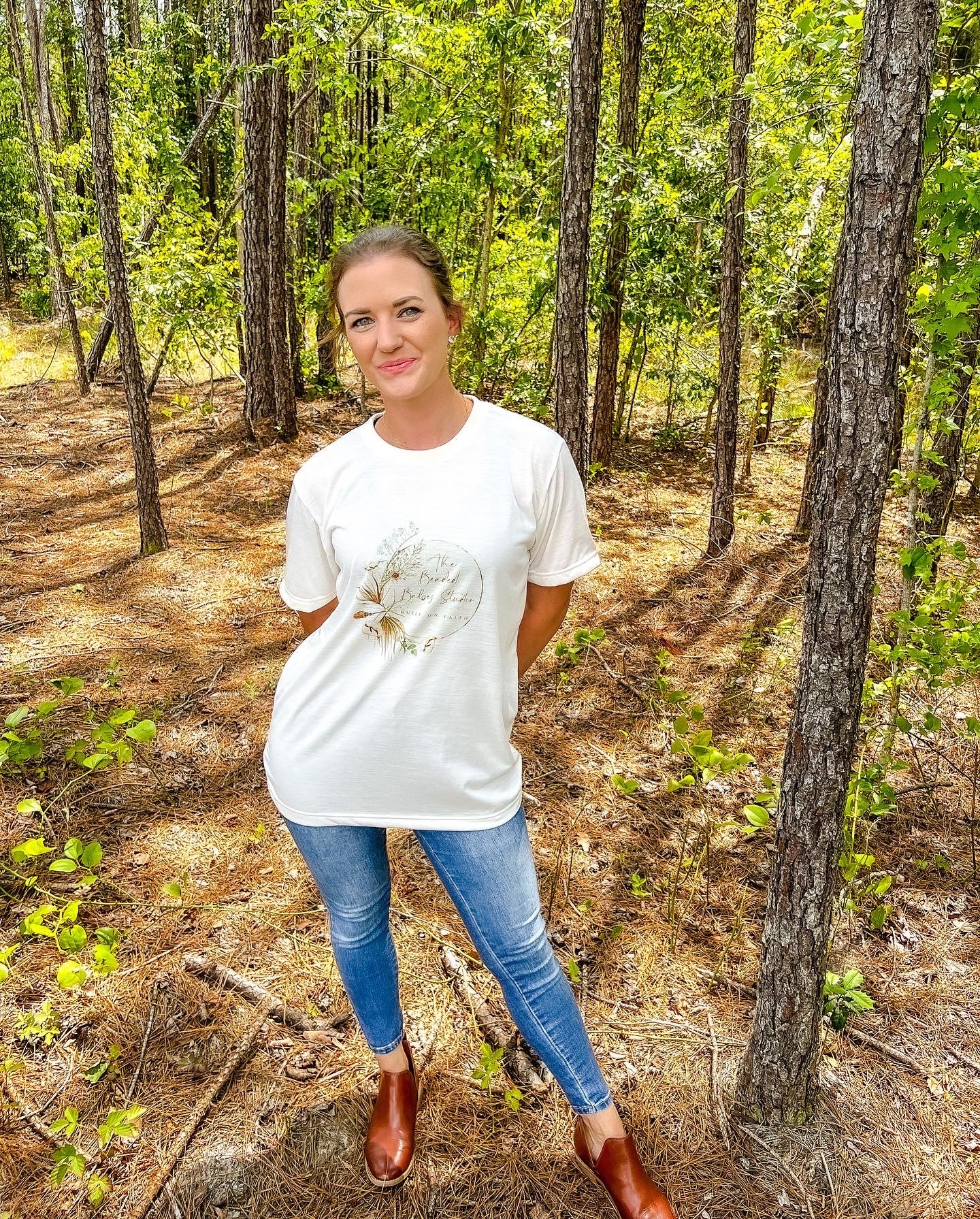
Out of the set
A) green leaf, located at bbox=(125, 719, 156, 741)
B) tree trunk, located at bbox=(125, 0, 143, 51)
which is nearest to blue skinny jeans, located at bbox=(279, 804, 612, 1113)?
green leaf, located at bbox=(125, 719, 156, 741)

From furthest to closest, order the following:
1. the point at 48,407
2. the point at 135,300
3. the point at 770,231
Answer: the point at 48,407 → the point at 770,231 → the point at 135,300

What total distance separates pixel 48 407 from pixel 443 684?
34.4 ft

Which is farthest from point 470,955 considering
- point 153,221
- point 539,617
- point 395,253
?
point 153,221

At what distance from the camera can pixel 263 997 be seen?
2430 millimetres

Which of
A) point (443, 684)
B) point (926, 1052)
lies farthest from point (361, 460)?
point (926, 1052)

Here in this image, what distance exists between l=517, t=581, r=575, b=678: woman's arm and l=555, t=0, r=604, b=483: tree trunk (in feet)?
11.3

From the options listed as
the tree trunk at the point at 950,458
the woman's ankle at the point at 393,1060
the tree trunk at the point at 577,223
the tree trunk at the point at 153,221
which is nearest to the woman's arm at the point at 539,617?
the woman's ankle at the point at 393,1060

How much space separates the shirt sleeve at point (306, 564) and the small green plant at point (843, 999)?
183 centimetres

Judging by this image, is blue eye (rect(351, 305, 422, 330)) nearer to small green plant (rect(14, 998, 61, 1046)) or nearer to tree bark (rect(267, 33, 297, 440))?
small green plant (rect(14, 998, 61, 1046))

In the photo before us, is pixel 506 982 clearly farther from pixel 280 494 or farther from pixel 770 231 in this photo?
pixel 770 231

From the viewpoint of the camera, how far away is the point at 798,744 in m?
1.76

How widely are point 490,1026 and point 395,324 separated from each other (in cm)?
196

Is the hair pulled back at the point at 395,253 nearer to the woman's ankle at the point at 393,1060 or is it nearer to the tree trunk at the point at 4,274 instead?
the woman's ankle at the point at 393,1060

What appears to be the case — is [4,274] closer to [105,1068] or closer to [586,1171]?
[105,1068]
